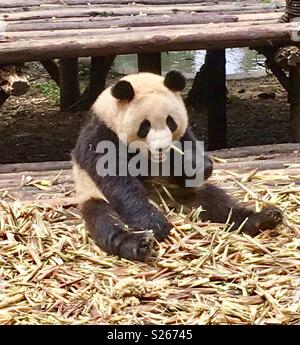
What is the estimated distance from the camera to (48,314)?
3.18m

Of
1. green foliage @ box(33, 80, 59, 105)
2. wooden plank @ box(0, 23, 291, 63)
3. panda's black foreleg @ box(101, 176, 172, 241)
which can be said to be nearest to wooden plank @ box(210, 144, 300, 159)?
wooden plank @ box(0, 23, 291, 63)

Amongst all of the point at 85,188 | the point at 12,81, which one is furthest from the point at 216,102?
the point at 85,188

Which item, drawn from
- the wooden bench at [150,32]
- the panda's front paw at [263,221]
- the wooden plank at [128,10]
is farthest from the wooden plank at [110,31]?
the panda's front paw at [263,221]

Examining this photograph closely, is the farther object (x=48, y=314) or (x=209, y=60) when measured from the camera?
(x=209, y=60)

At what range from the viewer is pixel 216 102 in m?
7.24

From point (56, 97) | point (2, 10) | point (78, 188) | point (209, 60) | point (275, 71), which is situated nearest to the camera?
point (78, 188)

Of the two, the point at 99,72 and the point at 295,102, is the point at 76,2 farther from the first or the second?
the point at 295,102

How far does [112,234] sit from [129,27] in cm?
273

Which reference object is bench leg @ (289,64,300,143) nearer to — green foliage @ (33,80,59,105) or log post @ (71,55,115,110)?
log post @ (71,55,115,110)

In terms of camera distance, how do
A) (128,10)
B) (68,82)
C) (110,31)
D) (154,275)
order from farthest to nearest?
(68,82) → (128,10) → (110,31) → (154,275)

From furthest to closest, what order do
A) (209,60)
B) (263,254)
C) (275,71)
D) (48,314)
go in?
1. (209,60)
2. (275,71)
3. (263,254)
4. (48,314)
